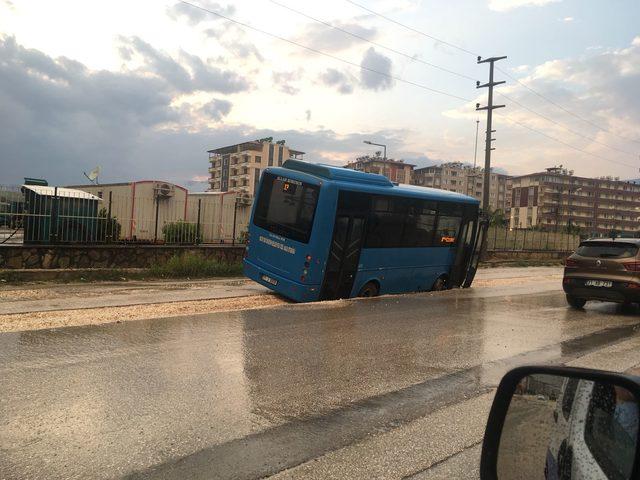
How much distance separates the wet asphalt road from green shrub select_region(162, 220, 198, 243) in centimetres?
1032

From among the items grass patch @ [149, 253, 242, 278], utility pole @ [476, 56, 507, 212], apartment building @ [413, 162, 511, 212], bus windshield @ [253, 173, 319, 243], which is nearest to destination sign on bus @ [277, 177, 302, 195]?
bus windshield @ [253, 173, 319, 243]

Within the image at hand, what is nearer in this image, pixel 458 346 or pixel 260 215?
pixel 458 346

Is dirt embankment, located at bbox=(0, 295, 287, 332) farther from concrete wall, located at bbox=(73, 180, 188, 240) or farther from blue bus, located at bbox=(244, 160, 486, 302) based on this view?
concrete wall, located at bbox=(73, 180, 188, 240)

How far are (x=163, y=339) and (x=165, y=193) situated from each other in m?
17.9

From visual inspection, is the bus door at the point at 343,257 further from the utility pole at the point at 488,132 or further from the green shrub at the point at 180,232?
the utility pole at the point at 488,132

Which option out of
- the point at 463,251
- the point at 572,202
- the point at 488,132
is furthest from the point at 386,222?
the point at 572,202

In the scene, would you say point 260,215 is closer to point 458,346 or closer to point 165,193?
point 458,346

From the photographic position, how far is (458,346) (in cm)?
808

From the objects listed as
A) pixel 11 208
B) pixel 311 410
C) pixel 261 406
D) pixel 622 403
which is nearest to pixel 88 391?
pixel 261 406

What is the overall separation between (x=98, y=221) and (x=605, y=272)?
49.4ft

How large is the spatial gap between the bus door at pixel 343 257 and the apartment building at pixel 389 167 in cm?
11842

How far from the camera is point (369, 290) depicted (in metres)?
13.7

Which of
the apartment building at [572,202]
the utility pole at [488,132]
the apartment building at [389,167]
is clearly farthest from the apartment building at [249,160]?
the utility pole at [488,132]

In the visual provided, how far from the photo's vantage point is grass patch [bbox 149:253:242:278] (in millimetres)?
17406
